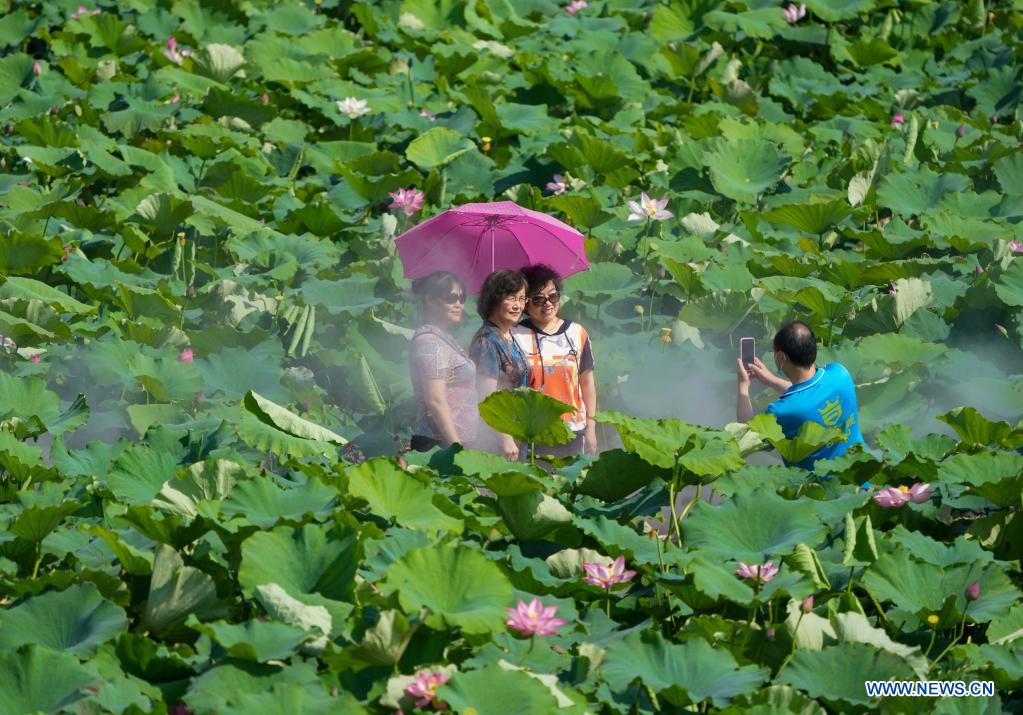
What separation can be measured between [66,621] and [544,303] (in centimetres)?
210

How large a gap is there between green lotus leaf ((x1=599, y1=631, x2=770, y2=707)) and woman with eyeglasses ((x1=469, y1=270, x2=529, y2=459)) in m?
1.73

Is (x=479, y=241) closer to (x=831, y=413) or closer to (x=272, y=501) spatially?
(x=831, y=413)

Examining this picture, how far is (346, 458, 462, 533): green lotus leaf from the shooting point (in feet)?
12.1

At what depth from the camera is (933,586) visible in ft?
11.2

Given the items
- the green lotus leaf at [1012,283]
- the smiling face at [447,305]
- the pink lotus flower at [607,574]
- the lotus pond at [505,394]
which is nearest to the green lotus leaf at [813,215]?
the lotus pond at [505,394]

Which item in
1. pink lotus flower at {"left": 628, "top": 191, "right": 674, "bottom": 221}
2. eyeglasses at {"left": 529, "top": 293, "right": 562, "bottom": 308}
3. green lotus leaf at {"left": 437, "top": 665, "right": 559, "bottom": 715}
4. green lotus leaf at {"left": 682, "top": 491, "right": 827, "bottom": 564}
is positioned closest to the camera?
green lotus leaf at {"left": 437, "top": 665, "right": 559, "bottom": 715}

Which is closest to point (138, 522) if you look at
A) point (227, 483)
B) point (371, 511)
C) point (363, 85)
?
point (227, 483)

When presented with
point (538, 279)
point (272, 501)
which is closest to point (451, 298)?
point (538, 279)

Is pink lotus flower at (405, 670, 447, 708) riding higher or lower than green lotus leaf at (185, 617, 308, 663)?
lower

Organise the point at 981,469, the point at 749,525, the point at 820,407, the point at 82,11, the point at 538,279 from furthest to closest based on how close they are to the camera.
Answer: the point at 82,11
the point at 538,279
the point at 820,407
the point at 981,469
the point at 749,525

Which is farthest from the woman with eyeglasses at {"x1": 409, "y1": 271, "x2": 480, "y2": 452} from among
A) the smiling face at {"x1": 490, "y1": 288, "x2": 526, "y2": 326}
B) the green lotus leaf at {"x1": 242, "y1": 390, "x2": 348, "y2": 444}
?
the green lotus leaf at {"x1": 242, "y1": 390, "x2": 348, "y2": 444}

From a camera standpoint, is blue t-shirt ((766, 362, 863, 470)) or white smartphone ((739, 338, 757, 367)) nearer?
blue t-shirt ((766, 362, 863, 470))

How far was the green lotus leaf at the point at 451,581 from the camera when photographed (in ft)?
10.5

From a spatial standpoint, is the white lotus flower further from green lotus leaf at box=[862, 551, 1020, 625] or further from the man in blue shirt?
green lotus leaf at box=[862, 551, 1020, 625]
